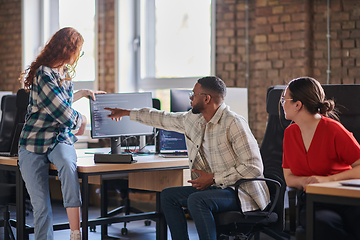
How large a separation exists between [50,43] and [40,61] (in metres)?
0.12

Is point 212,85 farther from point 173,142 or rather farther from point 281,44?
point 281,44

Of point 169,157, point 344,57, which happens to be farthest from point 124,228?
point 344,57

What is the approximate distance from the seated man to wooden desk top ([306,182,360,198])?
72 cm

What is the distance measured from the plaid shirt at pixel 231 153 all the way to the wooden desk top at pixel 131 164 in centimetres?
26

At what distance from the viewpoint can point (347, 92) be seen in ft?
8.63

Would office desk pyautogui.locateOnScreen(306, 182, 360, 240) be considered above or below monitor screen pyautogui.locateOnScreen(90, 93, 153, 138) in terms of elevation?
below

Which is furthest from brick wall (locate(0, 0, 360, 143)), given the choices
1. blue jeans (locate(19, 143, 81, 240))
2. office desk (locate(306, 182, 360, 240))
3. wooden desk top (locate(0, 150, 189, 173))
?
office desk (locate(306, 182, 360, 240))

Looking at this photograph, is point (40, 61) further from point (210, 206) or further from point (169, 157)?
point (210, 206)

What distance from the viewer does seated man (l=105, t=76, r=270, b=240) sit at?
90.2 inches

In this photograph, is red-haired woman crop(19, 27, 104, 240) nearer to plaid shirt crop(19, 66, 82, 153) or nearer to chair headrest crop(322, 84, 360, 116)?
plaid shirt crop(19, 66, 82, 153)

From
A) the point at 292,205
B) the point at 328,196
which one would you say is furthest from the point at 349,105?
the point at 328,196

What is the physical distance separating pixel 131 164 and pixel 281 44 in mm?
2053

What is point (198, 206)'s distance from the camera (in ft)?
7.38

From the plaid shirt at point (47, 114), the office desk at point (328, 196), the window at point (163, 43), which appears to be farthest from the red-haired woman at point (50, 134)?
the window at point (163, 43)
